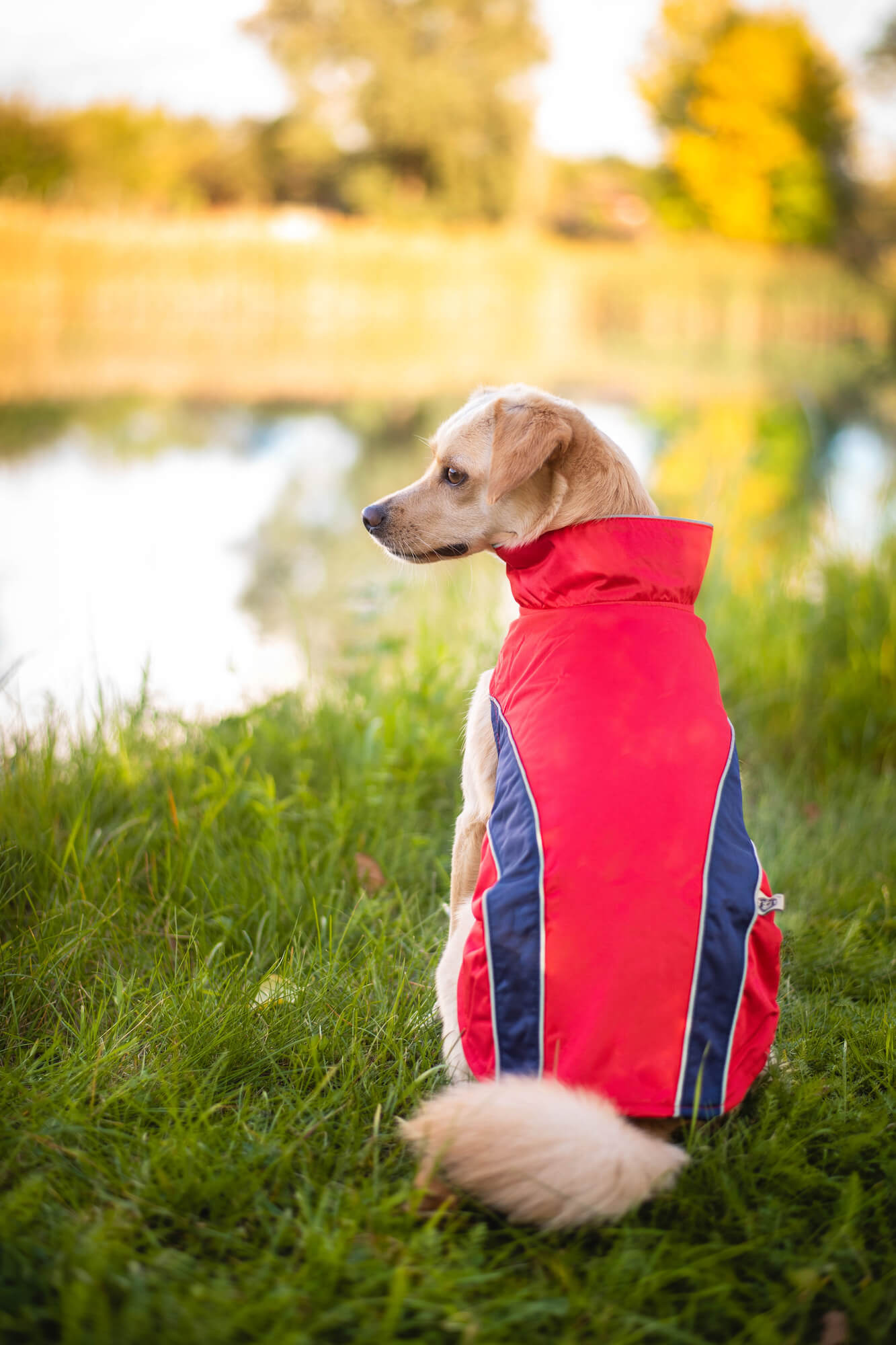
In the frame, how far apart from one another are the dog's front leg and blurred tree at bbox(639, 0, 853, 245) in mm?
41078

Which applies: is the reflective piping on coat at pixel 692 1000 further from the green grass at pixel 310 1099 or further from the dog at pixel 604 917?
the green grass at pixel 310 1099

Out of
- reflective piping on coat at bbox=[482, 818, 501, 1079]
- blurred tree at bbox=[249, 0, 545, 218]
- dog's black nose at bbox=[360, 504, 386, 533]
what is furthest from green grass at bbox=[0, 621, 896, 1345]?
blurred tree at bbox=[249, 0, 545, 218]

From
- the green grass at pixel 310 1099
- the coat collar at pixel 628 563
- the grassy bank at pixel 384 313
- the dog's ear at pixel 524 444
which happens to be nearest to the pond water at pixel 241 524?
the green grass at pixel 310 1099

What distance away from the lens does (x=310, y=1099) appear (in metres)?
1.95

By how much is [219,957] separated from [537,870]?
1.21 m

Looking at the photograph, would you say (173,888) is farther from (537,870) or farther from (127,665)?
(127,665)

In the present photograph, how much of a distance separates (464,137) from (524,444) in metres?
36.5

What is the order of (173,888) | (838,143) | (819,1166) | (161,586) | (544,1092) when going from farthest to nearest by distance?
1. (838,143)
2. (161,586)
3. (173,888)
4. (819,1166)
5. (544,1092)

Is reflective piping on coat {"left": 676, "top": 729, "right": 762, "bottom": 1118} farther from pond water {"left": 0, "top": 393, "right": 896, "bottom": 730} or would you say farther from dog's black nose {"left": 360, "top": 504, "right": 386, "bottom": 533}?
pond water {"left": 0, "top": 393, "right": 896, "bottom": 730}

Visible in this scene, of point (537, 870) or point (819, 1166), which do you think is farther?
point (819, 1166)

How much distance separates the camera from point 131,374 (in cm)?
1266

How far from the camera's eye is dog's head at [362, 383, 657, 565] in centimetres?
220

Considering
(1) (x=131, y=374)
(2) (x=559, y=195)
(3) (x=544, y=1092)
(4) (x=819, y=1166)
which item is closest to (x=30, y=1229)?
(3) (x=544, y=1092)

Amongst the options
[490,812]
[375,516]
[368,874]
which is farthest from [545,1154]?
[375,516]
